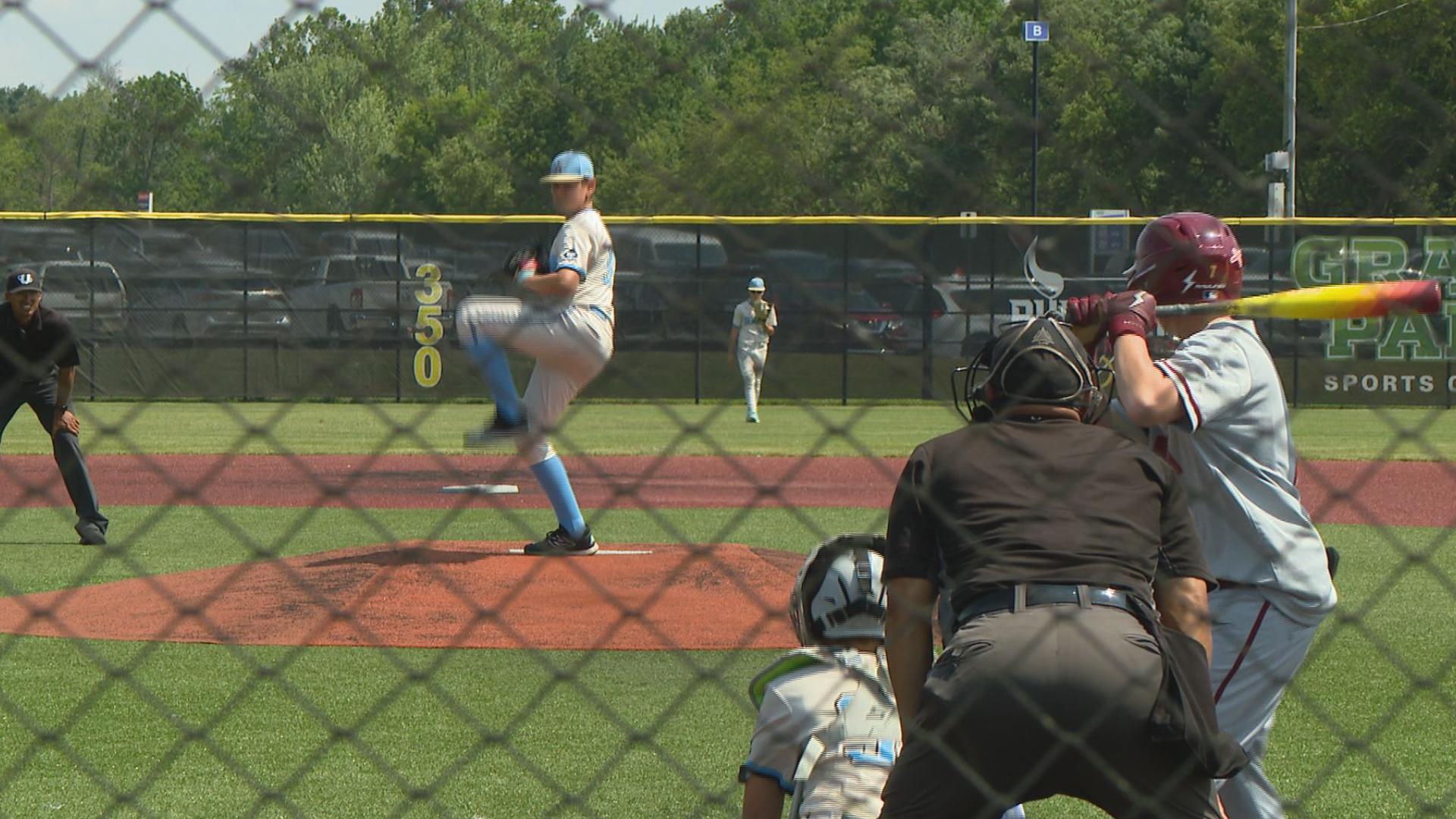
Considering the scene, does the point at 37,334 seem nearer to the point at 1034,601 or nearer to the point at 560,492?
the point at 560,492

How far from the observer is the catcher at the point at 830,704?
114 inches

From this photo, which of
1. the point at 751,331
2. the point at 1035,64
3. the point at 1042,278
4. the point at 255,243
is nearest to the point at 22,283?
the point at 1035,64

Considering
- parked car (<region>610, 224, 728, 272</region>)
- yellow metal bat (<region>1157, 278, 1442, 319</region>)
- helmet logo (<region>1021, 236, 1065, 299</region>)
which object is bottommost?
helmet logo (<region>1021, 236, 1065, 299</region>)

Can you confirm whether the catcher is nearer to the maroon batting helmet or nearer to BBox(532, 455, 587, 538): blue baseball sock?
the maroon batting helmet

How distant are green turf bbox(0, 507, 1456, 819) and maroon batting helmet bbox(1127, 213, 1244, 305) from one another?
30.9 inches

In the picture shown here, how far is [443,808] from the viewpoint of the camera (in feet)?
14.4

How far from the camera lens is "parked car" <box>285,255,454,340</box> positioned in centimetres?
2005

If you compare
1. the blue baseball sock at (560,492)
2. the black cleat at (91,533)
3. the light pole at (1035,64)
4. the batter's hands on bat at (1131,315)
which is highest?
the light pole at (1035,64)

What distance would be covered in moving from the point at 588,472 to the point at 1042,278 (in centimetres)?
843

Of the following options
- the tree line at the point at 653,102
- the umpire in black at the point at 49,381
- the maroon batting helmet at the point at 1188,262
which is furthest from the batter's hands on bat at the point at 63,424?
the maroon batting helmet at the point at 1188,262

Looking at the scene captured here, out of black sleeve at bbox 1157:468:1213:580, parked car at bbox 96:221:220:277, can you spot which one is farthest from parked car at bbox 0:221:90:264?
black sleeve at bbox 1157:468:1213:580

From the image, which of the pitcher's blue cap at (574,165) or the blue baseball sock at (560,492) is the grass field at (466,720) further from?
the blue baseball sock at (560,492)

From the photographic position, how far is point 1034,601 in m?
2.71

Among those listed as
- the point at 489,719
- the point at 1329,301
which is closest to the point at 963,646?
the point at 1329,301
